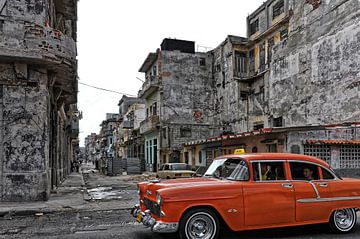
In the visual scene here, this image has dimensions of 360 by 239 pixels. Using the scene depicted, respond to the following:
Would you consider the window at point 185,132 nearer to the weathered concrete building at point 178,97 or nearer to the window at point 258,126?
the weathered concrete building at point 178,97

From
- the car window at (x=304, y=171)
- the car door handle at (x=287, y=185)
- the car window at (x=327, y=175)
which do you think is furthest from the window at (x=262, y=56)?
the car door handle at (x=287, y=185)

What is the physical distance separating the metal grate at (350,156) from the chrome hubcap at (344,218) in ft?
39.5

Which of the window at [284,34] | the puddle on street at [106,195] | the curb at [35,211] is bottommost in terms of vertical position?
the puddle on street at [106,195]

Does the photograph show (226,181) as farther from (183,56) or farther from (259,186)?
(183,56)

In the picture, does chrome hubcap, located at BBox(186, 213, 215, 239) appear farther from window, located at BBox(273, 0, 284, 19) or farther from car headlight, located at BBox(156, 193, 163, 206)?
window, located at BBox(273, 0, 284, 19)

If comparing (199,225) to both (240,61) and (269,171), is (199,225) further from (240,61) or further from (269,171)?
(240,61)

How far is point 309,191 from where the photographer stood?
688 centimetres

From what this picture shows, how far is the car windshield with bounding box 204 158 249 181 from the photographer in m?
6.73

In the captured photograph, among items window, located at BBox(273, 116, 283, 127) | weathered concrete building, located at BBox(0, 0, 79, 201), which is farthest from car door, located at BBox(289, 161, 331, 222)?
window, located at BBox(273, 116, 283, 127)

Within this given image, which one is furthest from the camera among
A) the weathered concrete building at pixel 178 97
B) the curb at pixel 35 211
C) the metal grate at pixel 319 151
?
the weathered concrete building at pixel 178 97

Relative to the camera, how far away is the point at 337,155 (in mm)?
18156

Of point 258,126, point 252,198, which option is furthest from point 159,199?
point 258,126

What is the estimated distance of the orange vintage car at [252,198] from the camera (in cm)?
612

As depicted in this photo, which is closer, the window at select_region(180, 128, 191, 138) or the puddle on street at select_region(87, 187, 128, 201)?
the puddle on street at select_region(87, 187, 128, 201)
